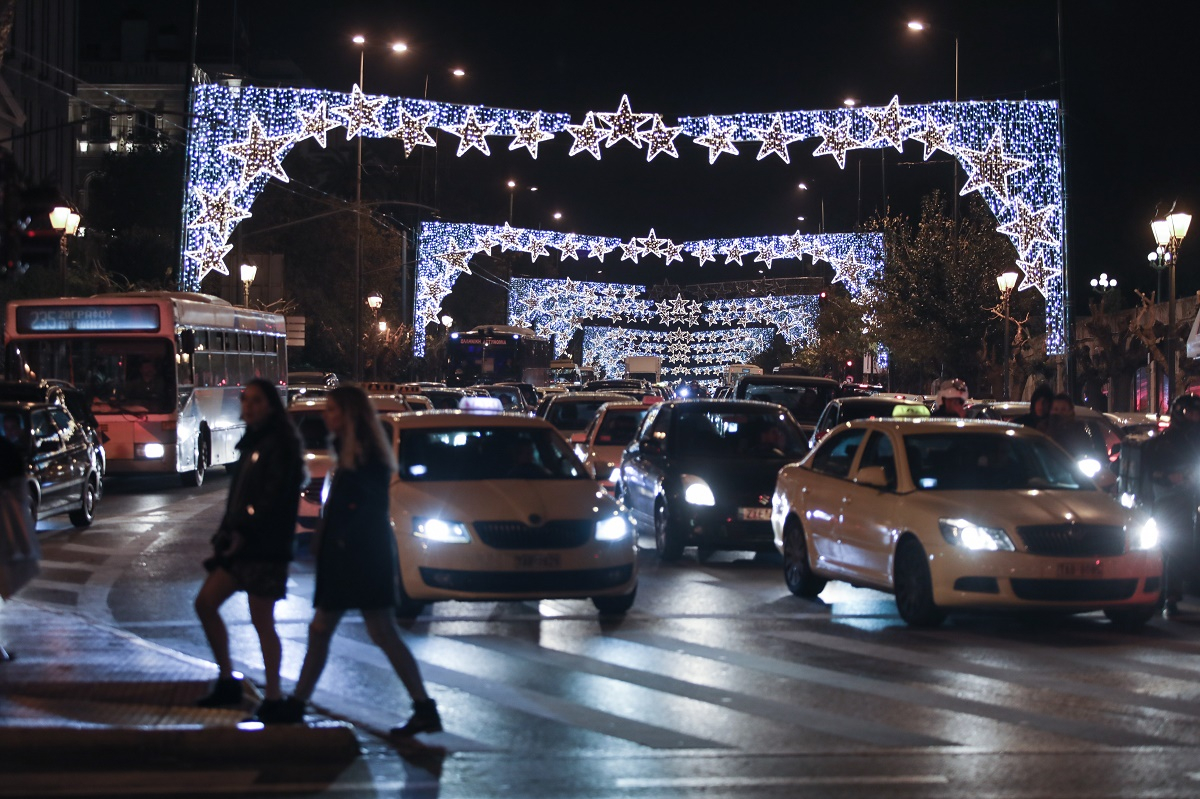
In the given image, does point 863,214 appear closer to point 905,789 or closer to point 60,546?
point 60,546

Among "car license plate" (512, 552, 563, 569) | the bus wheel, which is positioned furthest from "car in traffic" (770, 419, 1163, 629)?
the bus wheel

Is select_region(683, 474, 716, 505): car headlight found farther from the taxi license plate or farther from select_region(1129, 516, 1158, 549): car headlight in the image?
select_region(1129, 516, 1158, 549): car headlight

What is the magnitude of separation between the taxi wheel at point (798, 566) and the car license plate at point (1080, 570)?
2590 millimetres

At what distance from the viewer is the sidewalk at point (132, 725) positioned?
7.53 metres

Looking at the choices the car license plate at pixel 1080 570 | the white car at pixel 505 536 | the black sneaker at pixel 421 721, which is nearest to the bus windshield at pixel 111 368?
the white car at pixel 505 536

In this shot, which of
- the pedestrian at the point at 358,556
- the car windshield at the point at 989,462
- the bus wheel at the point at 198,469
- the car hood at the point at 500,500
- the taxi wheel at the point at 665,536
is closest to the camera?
the pedestrian at the point at 358,556

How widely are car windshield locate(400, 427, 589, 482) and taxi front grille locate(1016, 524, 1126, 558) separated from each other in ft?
11.5

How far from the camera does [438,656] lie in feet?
34.5

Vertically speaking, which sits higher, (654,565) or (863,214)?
(863,214)

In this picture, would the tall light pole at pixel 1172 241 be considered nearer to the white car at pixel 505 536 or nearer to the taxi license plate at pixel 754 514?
the taxi license plate at pixel 754 514

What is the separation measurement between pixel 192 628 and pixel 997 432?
6.53m

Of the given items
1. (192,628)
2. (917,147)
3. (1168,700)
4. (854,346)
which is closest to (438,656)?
(192,628)

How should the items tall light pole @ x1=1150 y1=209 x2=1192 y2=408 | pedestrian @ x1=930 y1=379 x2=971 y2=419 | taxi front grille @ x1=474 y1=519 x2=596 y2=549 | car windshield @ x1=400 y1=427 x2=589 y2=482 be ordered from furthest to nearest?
tall light pole @ x1=1150 y1=209 x2=1192 y2=408, pedestrian @ x1=930 y1=379 x2=971 y2=419, car windshield @ x1=400 y1=427 x2=589 y2=482, taxi front grille @ x1=474 y1=519 x2=596 y2=549

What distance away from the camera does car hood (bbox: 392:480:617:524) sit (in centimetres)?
1160
